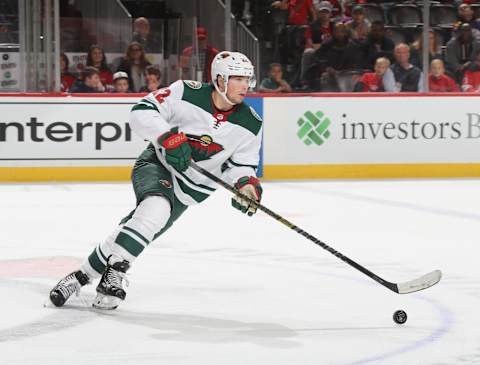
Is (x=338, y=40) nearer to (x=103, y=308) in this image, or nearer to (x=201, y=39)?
(x=201, y=39)

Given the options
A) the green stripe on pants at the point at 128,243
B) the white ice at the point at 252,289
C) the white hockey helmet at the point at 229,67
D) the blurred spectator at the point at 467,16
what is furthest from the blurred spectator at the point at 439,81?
the green stripe on pants at the point at 128,243

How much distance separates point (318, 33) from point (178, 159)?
7173mm

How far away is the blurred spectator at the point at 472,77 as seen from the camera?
400 inches

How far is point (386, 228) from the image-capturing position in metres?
6.40

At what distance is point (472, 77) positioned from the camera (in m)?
10.3

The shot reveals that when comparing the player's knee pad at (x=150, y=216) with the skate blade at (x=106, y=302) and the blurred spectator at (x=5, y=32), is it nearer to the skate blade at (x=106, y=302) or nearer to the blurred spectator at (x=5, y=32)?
the skate blade at (x=106, y=302)

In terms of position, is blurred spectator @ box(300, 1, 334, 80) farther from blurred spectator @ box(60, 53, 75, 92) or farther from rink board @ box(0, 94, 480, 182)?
blurred spectator @ box(60, 53, 75, 92)

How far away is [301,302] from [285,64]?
6.47 m

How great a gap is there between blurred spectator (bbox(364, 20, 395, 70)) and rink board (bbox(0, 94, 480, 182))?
69 centimetres

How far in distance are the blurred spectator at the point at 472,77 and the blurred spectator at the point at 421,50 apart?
0.34 metres

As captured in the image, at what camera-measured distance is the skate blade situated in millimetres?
3790

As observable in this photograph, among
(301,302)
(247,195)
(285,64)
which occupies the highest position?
(285,64)

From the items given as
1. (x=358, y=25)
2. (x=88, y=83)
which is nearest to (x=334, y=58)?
(x=358, y=25)

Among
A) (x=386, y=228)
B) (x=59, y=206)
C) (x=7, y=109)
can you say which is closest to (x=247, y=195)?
(x=386, y=228)
